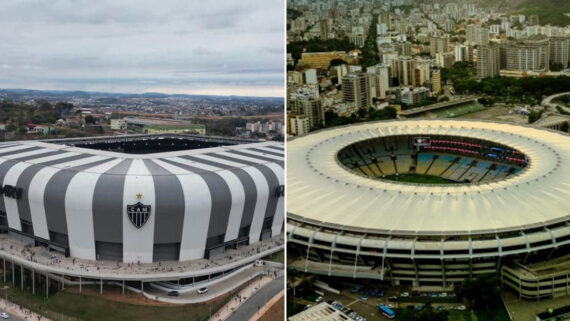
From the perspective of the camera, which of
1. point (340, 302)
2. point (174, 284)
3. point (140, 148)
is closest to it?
point (340, 302)

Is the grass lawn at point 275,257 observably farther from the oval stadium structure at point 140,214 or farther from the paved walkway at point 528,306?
the paved walkway at point 528,306

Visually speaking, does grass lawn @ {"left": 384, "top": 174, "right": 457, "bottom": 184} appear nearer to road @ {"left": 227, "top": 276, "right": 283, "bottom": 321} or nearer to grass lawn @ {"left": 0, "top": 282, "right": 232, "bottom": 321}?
road @ {"left": 227, "top": 276, "right": 283, "bottom": 321}

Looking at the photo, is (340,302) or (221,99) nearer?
(340,302)

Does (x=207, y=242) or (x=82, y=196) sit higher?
(x=82, y=196)

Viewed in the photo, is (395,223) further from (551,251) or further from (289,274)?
(551,251)

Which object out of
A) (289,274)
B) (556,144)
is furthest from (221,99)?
(556,144)

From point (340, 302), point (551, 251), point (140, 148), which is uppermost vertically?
point (140, 148)

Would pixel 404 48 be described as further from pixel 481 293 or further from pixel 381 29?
pixel 481 293
